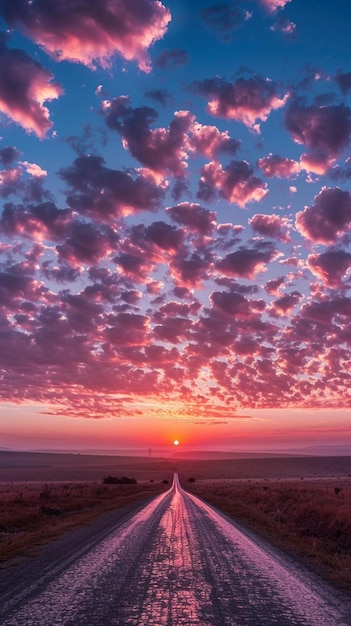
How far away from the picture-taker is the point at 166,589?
30.1ft

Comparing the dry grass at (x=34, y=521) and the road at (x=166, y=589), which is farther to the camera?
the dry grass at (x=34, y=521)

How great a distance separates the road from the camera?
24.1 ft

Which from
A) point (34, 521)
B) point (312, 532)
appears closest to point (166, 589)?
point (312, 532)

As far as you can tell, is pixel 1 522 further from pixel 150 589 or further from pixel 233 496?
pixel 233 496

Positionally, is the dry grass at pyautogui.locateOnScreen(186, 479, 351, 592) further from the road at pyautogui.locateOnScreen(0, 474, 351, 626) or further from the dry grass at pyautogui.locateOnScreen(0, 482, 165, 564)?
the dry grass at pyautogui.locateOnScreen(0, 482, 165, 564)

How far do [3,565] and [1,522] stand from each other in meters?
11.7

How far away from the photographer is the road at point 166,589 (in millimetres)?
7336

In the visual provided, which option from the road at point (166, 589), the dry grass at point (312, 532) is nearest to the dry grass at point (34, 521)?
the road at point (166, 589)

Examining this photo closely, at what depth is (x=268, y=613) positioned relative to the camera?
7.66 metres

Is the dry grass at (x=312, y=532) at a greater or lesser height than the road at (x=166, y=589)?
lesser

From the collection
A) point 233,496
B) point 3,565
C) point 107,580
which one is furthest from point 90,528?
point 233,496

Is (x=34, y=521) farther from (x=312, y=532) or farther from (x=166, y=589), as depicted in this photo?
(x=166, y=589)

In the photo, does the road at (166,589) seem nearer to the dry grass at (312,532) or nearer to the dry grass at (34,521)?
the dry grass at (312,532)

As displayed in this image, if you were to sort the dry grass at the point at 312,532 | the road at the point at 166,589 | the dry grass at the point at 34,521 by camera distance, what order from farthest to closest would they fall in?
the dry grass at the point at 34,521 → the dry grass at the point at 312,532 → the road at the point at 166,589
